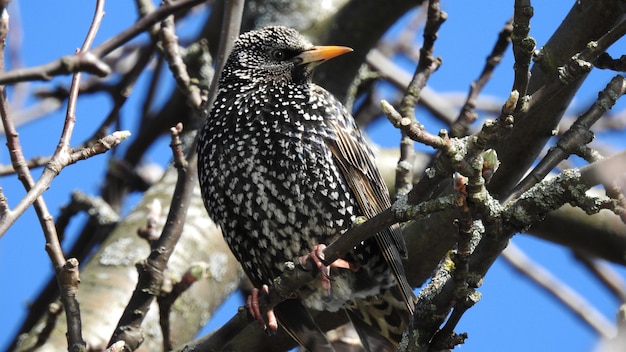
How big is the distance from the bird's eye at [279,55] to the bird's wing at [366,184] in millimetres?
609

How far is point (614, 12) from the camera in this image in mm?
3666


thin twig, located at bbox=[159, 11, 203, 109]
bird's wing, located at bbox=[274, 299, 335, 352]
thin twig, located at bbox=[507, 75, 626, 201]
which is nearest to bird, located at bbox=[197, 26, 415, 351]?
bird's wing, located at bbox=[274, 299, 335, 352]

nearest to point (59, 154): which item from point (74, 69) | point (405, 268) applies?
point (74, 69)

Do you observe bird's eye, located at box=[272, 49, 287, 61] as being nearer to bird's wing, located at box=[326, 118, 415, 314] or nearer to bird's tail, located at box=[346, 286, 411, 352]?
bird's wing, located at box=[326, 118, 415, 314]

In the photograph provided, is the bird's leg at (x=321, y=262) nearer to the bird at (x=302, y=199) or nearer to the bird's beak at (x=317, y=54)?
the bird at (x=302, y=199)

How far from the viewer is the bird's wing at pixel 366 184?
407 centimetres

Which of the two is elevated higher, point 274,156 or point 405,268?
point 274,156

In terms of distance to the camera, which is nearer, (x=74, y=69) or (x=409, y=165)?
(x=74, y=69)

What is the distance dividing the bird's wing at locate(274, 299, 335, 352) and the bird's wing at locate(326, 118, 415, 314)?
1.60ft

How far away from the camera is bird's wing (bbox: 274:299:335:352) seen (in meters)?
4.38

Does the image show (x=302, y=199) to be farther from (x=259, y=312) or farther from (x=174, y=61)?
(x=174, y=61)

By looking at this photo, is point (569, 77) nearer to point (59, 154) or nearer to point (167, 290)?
point (59, 154)

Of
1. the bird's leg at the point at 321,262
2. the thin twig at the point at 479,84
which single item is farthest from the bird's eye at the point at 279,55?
the bird's leg at the point at 321,262

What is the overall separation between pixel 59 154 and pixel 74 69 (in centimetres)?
91
